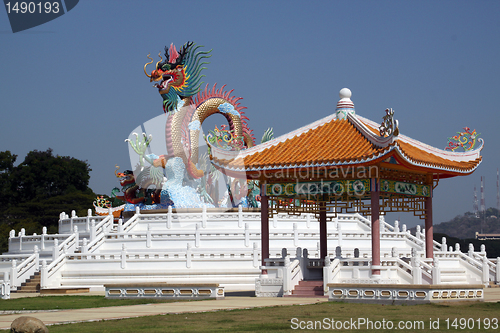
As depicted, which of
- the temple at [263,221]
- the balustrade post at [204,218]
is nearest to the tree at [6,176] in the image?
the temple at [263,221]

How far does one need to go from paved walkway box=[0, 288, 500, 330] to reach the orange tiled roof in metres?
3.79

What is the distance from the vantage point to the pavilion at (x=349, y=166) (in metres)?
17.8

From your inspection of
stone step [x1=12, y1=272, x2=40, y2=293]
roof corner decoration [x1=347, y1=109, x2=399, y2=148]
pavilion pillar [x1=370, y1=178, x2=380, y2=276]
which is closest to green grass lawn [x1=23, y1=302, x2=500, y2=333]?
pavilion pillar [x1=370, y1=178, x2=380, y2=276]

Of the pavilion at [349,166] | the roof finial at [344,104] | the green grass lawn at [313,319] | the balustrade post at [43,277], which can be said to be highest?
the roof finial at [344,104]

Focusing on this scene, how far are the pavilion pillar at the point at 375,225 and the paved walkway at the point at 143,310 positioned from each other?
66.3 inches

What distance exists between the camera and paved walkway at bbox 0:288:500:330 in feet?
43.1

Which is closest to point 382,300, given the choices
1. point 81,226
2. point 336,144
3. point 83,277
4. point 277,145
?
point 336,144

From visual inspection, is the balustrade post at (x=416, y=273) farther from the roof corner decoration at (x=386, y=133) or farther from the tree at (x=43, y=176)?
the tree at (x=43, y=176)

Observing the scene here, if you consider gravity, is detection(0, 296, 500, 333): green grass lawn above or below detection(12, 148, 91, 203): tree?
below

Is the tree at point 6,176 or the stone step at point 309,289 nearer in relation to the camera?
the stone step at point 309,289

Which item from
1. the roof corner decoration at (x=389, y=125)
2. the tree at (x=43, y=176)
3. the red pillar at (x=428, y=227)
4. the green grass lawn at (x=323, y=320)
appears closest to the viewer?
the green grass lawn at (x=323, y=320)

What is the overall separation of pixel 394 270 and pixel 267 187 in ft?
14.5

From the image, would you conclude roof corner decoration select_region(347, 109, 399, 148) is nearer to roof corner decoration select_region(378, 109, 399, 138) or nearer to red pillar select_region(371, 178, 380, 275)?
roof corner decoration select_region(378, 109, 399, 138)

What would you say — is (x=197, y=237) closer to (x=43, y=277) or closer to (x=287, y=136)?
(x=43, y=277)
